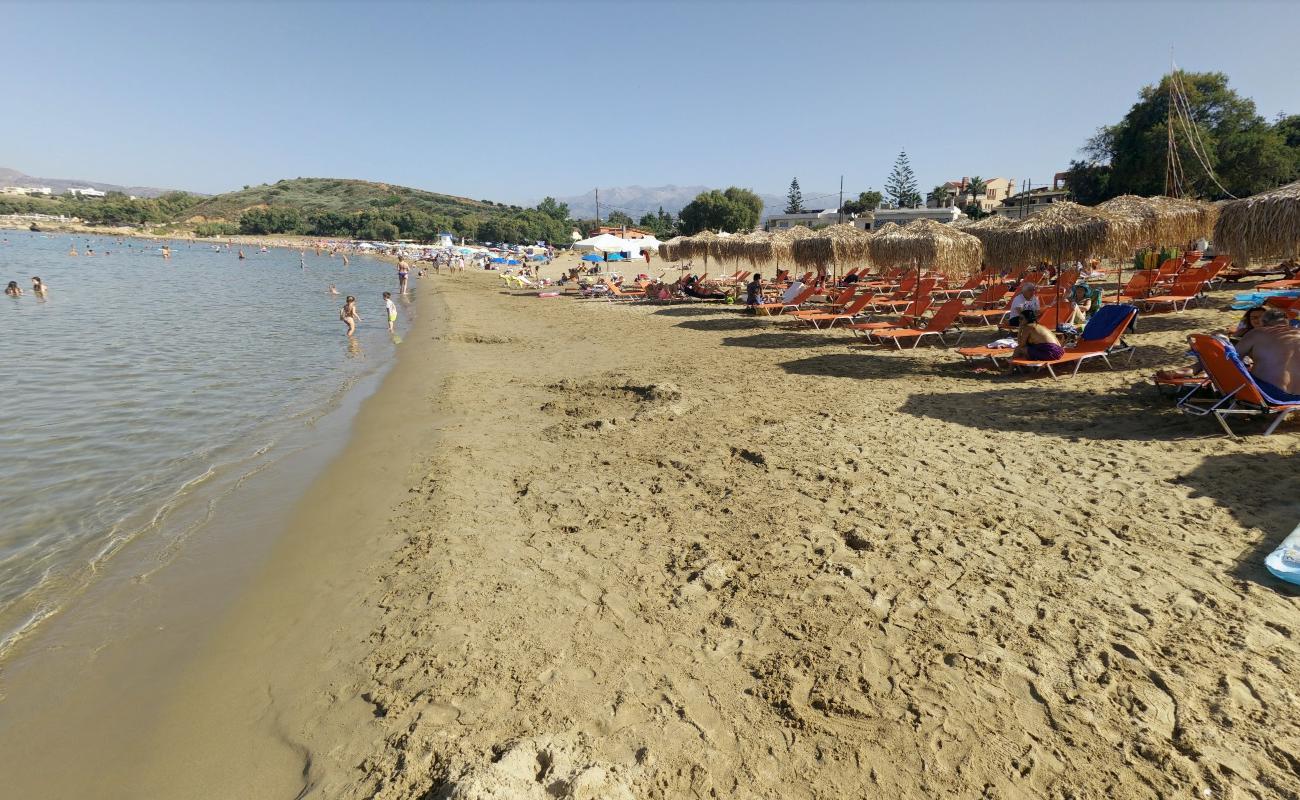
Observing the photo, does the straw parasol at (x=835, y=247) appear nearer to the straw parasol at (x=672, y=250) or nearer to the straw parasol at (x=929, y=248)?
the straw parasol at (x=929, y=248)

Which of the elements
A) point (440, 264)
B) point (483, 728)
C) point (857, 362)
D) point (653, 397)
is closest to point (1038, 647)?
point (483, 728)

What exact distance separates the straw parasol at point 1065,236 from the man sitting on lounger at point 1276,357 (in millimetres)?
3320

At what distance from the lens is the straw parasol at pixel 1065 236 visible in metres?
8.18

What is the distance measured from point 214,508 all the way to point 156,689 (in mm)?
2400

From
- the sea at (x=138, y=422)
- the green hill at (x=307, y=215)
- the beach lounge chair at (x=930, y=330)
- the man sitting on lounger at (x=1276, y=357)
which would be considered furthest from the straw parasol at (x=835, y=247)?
the green hill at (x=307, y=215)

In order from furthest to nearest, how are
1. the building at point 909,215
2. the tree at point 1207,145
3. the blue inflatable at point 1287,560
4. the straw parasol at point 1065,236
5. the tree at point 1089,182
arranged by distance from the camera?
the building at point 909,215, the tree at point 1089,182, the tree at point 1207,145, the straw parasol at point 1065,236, the blue inflatable at point 1287,560

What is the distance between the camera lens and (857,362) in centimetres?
879

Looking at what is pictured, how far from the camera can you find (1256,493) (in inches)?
148

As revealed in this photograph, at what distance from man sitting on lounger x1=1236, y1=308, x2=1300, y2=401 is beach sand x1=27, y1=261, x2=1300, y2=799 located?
1.55 feet

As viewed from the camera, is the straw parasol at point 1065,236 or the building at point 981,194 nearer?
the straw parasol at point 1065,236

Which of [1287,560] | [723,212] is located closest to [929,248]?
[1287,560]

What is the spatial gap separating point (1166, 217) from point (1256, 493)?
766 centimetres

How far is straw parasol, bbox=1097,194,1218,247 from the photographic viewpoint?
30.3ft

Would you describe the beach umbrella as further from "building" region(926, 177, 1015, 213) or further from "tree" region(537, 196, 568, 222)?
"tree" region(537, 196, 568, 222)
